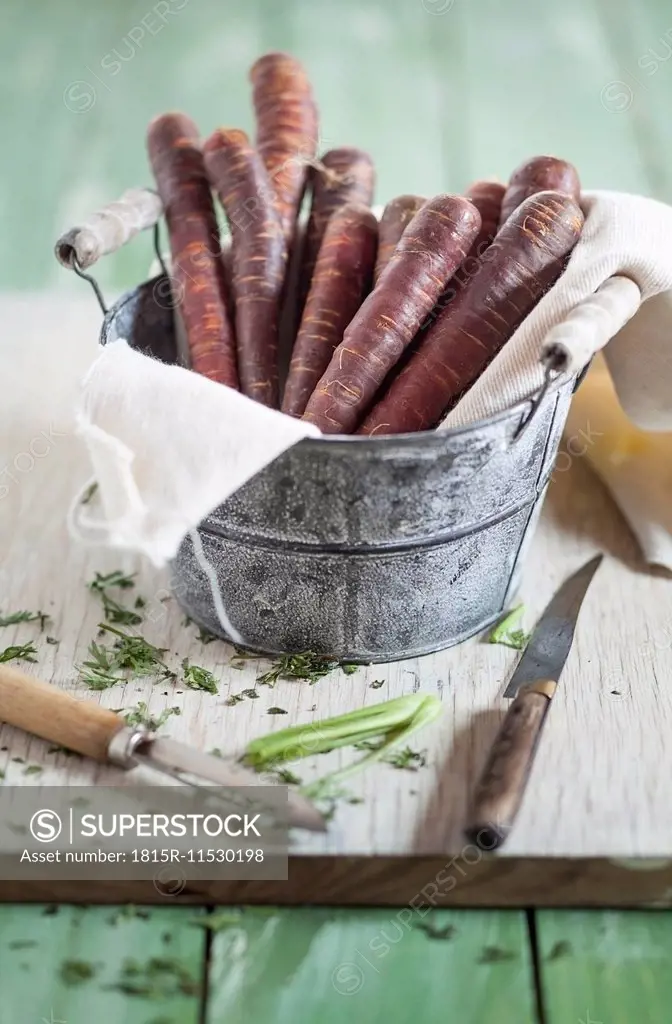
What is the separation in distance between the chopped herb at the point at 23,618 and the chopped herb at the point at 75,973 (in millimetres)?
409

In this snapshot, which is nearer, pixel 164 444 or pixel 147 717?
pixel 164 444

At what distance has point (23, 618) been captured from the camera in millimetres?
1218

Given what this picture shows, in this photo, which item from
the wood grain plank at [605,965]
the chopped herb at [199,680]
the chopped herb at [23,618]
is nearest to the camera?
the wood grain plank at [605,965]

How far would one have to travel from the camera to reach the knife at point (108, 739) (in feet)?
3.10

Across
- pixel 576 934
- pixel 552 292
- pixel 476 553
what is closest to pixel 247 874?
pixel 576 934

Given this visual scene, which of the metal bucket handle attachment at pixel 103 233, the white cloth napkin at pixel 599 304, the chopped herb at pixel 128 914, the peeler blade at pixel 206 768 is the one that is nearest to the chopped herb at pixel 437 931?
the peeler blade at pixel 206 768

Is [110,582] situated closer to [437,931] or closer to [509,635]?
[509,635]

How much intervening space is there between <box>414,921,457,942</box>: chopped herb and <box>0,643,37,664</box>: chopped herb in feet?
1.59

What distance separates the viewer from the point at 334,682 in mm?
1119

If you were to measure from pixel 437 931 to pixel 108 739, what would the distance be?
32cm

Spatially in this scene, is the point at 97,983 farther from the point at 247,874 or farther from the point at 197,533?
the point at 197,533

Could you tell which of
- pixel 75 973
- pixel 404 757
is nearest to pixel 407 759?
pixel 404 757

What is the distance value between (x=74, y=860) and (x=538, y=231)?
72 centimetres

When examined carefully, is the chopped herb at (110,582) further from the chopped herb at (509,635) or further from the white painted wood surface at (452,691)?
the chopped herb at (509,635)
